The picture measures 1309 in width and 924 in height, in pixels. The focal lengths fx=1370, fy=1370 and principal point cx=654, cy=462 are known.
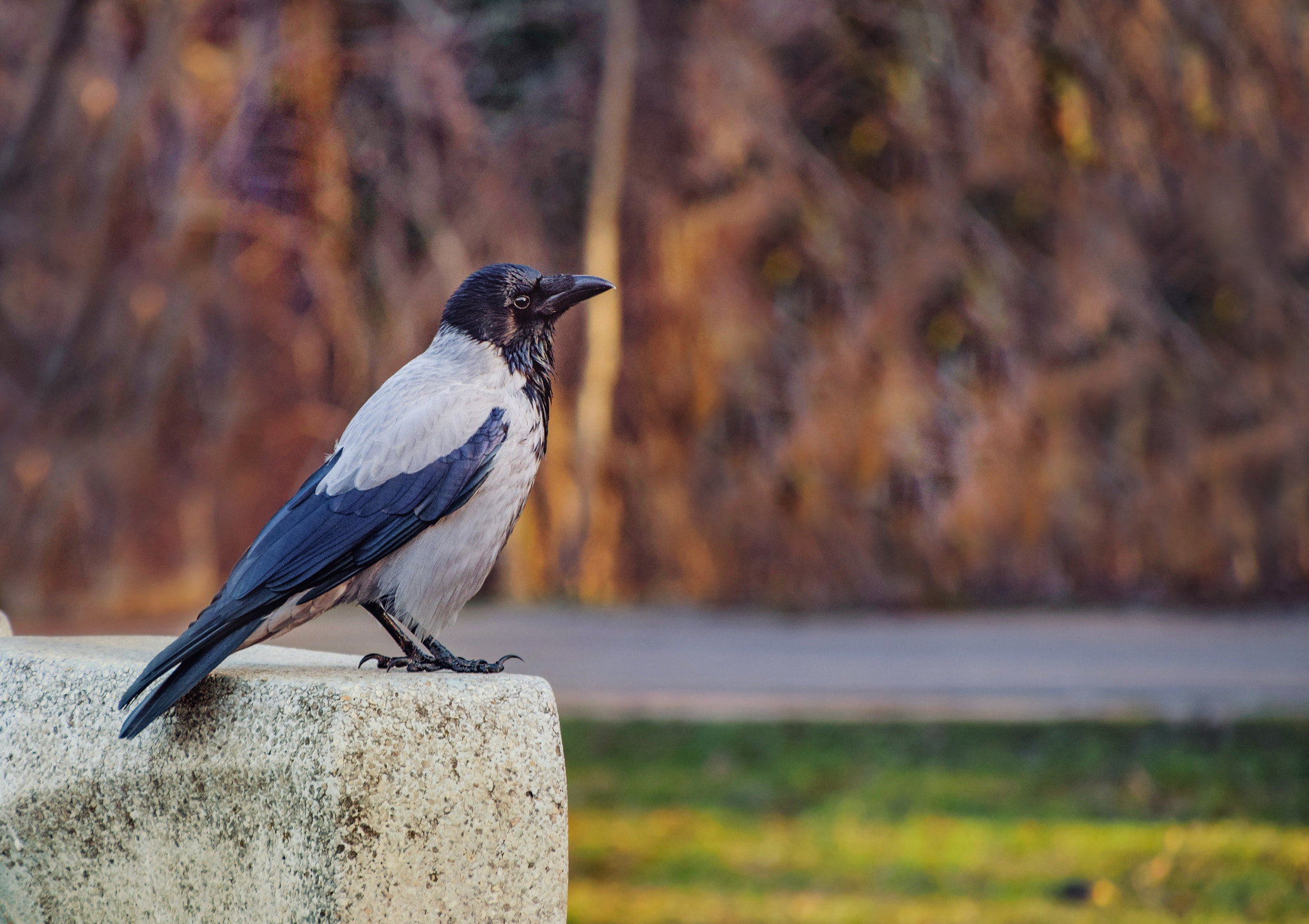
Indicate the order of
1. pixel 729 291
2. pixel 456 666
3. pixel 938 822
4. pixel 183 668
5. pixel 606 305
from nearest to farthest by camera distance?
pixel 183 668, pixel 456 666, pixel 938 822, pixel 729 291, pixel 606 305

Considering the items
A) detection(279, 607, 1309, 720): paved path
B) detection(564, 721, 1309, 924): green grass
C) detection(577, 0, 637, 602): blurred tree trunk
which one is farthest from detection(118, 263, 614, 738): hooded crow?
detection(577, 0, 637, 602): blurred tree trunk

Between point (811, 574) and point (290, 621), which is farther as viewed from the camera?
point (811, 574)

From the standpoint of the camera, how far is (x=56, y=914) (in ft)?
9.43

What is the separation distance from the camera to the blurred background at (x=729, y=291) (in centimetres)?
972

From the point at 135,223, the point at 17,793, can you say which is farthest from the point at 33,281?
the point at 17,793

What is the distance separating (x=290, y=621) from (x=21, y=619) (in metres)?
8.14

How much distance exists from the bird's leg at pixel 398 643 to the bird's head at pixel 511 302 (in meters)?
0.61

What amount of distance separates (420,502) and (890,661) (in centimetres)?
740

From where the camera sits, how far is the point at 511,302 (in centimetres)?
291

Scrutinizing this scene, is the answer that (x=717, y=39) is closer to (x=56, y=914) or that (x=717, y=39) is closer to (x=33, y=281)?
(x=33, y=281)

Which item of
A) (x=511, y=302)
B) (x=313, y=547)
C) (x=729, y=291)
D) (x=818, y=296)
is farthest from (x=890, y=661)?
(x=313, y=547)

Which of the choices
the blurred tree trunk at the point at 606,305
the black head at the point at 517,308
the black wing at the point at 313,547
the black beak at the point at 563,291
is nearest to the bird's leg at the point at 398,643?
the black wing at the point at 313,547

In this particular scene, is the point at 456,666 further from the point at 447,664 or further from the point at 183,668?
the point at 183,668

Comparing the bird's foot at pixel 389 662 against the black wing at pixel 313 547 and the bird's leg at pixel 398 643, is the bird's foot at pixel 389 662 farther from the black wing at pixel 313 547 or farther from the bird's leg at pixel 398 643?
the black wing at pixel 313 547
